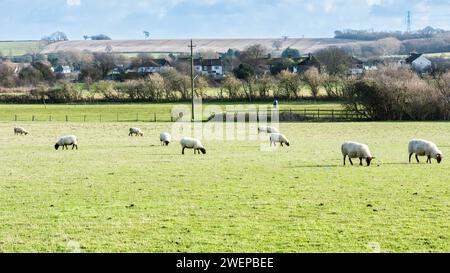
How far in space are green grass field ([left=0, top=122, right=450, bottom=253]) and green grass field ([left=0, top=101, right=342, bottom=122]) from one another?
38315 millimetres

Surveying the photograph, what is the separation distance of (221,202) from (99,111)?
6574cm

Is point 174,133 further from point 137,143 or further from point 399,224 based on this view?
point 399,224

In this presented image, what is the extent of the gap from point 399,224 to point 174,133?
36580 mm

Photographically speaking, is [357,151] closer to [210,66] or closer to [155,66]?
[155,66]

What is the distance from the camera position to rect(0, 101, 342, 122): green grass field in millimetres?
70375

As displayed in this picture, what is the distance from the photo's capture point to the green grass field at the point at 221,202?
12.3 metres

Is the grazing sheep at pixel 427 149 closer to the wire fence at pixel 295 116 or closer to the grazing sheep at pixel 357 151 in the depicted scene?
the grazing sheep at pixel 357 151

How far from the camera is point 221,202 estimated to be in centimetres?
1675

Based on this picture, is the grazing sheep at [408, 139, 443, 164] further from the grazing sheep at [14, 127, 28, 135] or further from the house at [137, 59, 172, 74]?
the house at [137, 59, 172, 74]

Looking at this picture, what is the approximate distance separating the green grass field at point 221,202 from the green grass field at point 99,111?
38315 millimetres

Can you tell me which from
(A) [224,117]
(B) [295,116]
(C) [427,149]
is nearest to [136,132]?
(A) [224,117]

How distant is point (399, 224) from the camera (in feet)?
44.8

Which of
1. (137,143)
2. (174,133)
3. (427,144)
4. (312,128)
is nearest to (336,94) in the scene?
(312,128)

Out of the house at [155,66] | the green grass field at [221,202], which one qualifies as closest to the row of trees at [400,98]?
the green grass field at [221,202]
